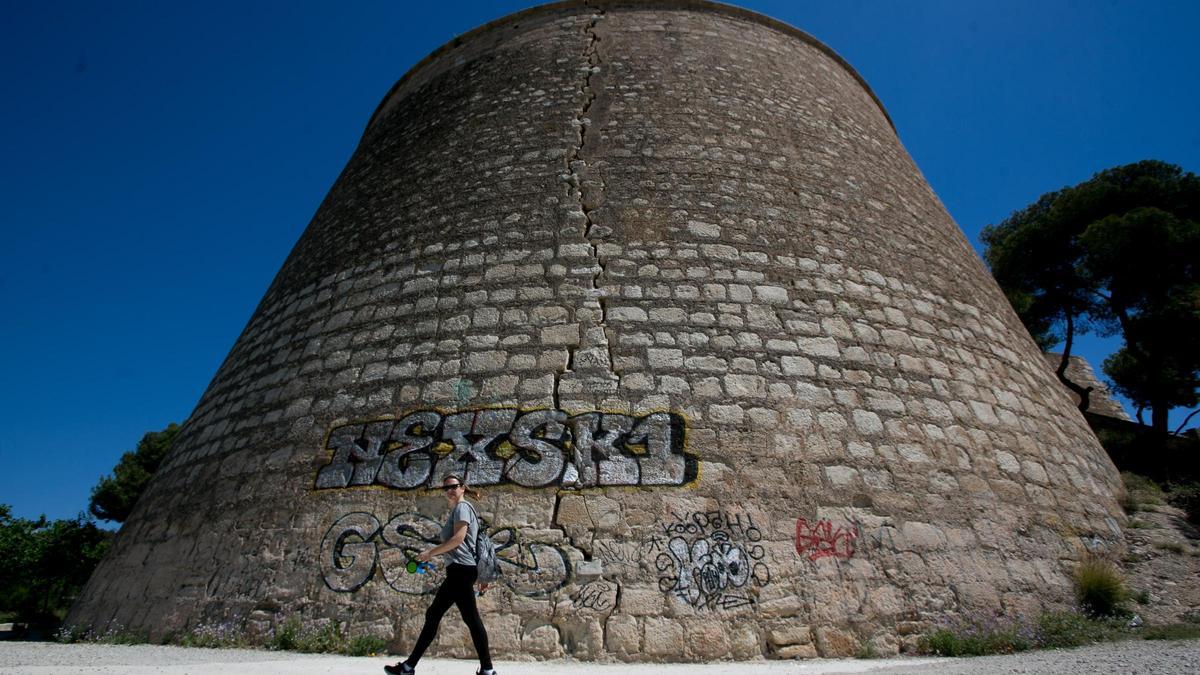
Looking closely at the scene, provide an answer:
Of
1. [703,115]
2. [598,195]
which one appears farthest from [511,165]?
[703,115]

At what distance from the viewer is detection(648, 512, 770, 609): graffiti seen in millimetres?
3906

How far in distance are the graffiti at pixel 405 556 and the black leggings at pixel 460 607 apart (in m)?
0.72

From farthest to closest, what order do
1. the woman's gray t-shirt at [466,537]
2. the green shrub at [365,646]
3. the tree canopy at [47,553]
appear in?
the tree canopy at [47,553] < the green shrub at [365,646] < the woman's gray t-shirt at [466,537]

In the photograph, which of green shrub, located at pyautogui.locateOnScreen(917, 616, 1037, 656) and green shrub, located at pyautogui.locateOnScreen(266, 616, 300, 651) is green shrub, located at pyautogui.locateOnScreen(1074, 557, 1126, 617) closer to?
green shrub, located at pyautogui.locateOnScreen(917, 616, 1037, 656)

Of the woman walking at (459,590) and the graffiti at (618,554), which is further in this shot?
the graffiti at (618,554)

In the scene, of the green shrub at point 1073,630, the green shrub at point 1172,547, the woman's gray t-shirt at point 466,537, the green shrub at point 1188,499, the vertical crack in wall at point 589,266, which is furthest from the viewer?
the green shrub at point 1188,499

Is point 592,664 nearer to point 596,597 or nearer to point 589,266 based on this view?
point 596,597

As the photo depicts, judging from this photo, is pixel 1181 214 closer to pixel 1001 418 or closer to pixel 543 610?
pixel 1001 418

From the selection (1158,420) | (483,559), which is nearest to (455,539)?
(483,559)

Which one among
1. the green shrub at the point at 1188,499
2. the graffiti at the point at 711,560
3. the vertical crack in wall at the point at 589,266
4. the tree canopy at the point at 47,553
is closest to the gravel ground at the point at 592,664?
the graffiti at the point at 711,560

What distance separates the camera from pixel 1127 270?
1220 cm

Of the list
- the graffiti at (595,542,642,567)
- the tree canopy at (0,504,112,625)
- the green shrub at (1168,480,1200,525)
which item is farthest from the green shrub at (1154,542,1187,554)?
the tree canopy at (0,504,112,625)

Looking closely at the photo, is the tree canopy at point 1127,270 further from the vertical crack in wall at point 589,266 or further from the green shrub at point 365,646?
the green shrub at point 365,646

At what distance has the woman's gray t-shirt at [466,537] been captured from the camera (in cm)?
328
